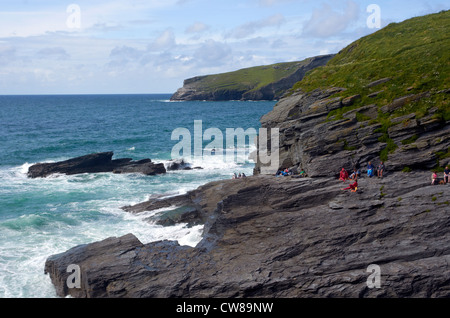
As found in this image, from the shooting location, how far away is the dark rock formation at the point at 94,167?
54094mm

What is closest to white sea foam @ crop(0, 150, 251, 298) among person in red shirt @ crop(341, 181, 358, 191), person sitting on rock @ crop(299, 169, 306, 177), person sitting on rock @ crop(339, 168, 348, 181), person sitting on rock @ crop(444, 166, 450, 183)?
person sitting on rock @ crop(299, 169, 306, 177)

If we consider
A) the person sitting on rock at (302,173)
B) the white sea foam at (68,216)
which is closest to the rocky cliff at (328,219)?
the person sitting on rock at (302,173)

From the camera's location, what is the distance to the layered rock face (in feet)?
92.2

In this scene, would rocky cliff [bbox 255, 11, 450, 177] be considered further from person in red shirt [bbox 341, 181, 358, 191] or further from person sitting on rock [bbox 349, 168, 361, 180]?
person in red shirt [bbox 341, 181, 358, 191]

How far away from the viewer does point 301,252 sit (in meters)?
21.8

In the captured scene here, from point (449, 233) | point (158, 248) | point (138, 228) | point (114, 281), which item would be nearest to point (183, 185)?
point (138, 228)

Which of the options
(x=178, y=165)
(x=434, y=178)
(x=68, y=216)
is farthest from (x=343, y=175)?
(x=178, y=165)

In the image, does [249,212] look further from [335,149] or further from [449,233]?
[449,233]

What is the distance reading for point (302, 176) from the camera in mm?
30375

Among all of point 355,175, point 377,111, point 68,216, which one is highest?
point 377,111

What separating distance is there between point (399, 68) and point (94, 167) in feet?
134

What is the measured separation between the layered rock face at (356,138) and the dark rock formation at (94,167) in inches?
896

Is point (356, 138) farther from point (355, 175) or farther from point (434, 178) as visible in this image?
point (434, 178)

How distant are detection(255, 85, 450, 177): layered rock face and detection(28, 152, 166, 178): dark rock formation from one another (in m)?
22.8
